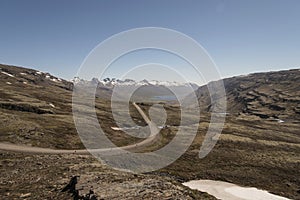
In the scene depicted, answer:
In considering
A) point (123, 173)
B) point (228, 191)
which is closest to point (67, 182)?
point (123, 173)

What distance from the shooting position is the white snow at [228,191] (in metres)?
45.6

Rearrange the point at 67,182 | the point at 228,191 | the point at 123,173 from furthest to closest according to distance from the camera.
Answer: the point at 228,191 < the point at 123,173 < the point at 67,182

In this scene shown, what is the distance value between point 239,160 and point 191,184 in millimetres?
26845

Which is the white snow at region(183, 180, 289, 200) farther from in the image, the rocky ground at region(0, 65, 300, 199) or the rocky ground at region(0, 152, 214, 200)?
the rocky ground at region(0, 152, 214, 200)

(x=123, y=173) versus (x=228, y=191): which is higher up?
(x=123, y=173)

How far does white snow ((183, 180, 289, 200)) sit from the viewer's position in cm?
4559

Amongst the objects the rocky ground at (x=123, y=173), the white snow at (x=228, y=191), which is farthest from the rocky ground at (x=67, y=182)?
the white snow at (x=228, y=191)

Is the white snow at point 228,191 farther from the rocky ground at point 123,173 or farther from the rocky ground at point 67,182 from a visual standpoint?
the rocky ground at point 67,182

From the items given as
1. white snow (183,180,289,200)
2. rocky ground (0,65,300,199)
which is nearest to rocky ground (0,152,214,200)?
rocky ground (0,65,300,199)

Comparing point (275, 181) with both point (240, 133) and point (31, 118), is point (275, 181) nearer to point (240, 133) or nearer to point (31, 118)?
point (240, 133)

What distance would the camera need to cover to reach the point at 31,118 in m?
89.4

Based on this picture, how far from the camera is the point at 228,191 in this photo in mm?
48094

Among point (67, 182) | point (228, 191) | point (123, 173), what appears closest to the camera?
point (67, 182)

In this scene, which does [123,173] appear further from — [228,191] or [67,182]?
[228,191]
